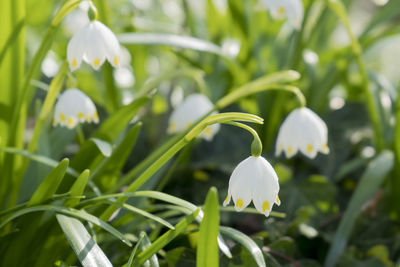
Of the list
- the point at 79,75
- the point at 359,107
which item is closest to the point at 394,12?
the point at 359,107

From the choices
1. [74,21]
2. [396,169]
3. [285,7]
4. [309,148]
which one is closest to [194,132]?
[309,148]

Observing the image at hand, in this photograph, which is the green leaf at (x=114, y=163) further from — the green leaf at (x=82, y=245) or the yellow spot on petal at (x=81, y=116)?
the green leaf at (x=82, y=245)

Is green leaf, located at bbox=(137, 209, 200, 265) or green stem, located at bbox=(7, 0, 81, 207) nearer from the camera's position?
green leaf, located at bbox=(137, 209, 200, 265)

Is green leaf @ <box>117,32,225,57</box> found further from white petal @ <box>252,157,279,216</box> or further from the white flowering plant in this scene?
white petal @ <box>252,157,279,216</box>

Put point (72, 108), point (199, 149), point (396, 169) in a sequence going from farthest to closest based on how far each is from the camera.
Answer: point (199, 149), point (396, 169), point (72, 108)

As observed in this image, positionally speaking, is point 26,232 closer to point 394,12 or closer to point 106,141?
point 106,141

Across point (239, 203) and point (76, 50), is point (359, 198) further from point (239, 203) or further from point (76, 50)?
point (76, 50)

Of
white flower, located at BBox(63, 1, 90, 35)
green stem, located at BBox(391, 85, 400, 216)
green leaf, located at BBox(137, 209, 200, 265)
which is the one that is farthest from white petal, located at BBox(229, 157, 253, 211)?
white flower, located at BBox(63, 1, 90, 35)
